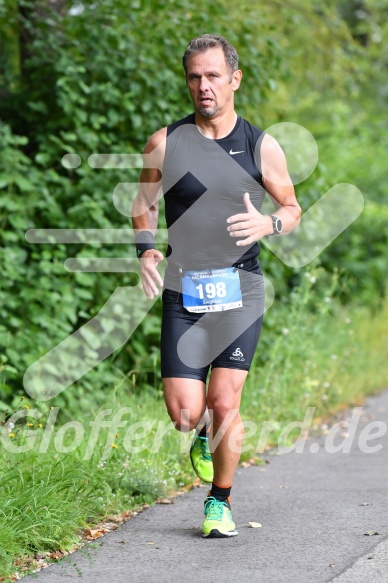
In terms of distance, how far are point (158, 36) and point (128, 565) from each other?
561cm

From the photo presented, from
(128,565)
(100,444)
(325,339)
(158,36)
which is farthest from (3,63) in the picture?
(128,565)

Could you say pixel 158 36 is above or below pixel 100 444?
above

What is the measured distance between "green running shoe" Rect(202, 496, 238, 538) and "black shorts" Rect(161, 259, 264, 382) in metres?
0.64

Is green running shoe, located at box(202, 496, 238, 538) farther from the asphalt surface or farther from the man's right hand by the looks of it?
the man's right hand

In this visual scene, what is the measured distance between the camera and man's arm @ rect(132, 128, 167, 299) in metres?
5.21

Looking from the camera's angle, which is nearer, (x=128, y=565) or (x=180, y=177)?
(x=128, y=565)

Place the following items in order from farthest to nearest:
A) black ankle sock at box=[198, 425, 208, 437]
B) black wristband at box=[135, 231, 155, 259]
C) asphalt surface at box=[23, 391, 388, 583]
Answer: black ankle sock at box=[198, 425, 208, 437]
black wristband at box=[135, 231, 155, 259]
asphalt surface at box=[23, 391, 388, 583]

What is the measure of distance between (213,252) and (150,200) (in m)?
0.48

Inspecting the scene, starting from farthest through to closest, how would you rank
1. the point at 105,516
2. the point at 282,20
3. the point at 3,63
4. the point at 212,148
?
the point at 282,20 < the point at 3,63 < the point at 105,516 < the point at 212,148

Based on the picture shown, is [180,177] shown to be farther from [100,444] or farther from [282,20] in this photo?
[282,20]

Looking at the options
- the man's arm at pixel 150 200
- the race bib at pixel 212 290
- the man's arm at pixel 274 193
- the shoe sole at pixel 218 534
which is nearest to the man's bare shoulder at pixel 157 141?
the man's arm at pixel 150 200

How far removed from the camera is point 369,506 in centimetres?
582

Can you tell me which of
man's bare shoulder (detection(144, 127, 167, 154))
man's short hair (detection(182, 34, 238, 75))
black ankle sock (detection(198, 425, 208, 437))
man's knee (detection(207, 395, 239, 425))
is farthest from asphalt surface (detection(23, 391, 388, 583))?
man's short hair (detection(182, 34, 238, 75))

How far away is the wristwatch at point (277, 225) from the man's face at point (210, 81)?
593 mm
